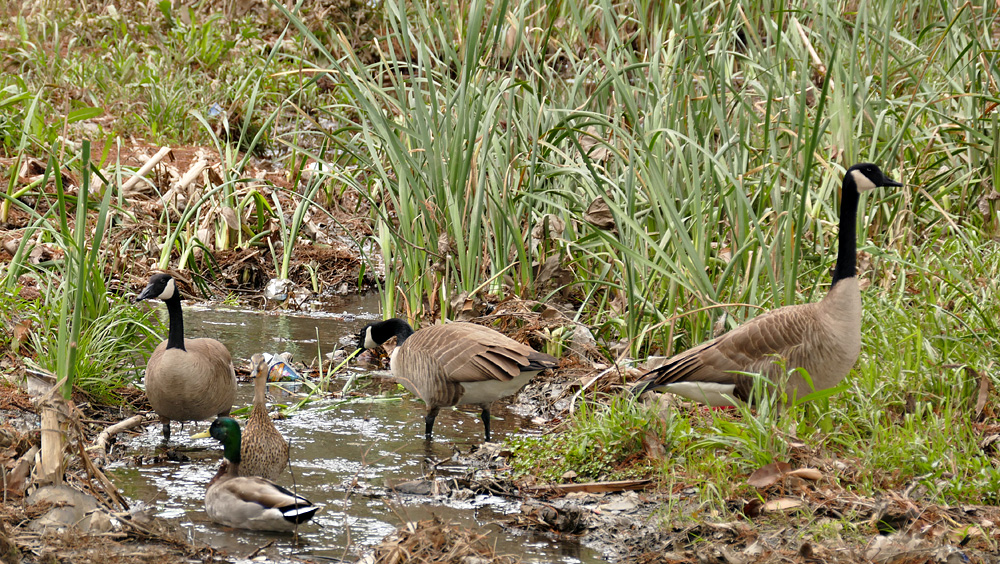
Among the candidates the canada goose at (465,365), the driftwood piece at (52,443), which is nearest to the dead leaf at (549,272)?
the canada goose at (465,365)

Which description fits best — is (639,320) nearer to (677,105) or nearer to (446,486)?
(677,105)

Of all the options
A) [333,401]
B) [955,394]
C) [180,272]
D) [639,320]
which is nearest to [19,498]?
[333,401]

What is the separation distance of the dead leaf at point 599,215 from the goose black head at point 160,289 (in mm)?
2655

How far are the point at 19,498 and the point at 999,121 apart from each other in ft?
20.6

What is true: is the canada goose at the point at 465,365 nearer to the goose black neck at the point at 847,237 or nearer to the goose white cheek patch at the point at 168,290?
the goose white cheek patch at the point at 168,290

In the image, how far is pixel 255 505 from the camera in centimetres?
430

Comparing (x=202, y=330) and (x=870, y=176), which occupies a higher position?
A: (x=870, y=176)

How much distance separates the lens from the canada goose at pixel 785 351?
16.7 ft

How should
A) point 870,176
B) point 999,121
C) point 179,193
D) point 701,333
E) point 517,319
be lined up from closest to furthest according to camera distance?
point 870,176, point 701,333, point 999,121, point 517,319, point 179,193

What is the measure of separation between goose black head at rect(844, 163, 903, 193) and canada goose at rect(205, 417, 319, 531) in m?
3.38

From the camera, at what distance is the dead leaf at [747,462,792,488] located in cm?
450

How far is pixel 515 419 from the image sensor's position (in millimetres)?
6605

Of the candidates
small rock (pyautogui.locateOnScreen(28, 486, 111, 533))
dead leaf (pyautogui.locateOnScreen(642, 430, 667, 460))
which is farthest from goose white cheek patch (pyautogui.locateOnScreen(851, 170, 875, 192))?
small rock (pyautogui.locateOnScreen(28, 486, 111, 533))

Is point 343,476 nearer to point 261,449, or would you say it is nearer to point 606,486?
point 261,449
